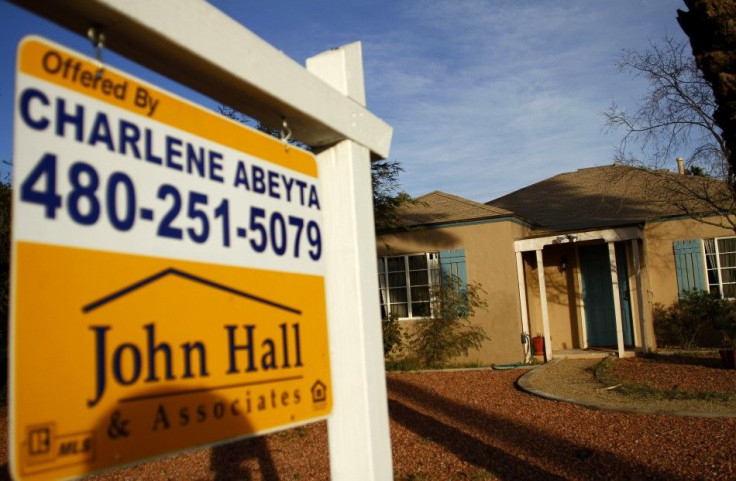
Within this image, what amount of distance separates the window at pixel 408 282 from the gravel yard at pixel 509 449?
536cm

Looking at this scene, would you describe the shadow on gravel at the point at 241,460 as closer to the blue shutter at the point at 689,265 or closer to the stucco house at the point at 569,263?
the stucco house at the point at 569,263

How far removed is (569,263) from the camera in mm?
13984

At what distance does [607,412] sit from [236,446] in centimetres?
454

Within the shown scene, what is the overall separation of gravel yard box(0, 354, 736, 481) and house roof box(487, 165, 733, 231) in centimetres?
623

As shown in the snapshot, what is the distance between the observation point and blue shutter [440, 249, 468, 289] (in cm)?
1321

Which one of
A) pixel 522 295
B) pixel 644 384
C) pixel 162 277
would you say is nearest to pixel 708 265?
pixel 522 295

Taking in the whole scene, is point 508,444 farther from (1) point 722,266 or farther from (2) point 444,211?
(1) point 722,266

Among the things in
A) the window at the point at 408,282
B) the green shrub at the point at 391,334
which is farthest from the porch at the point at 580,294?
the green shrub at the point at 391,334

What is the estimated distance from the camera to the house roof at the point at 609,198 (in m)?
12.5

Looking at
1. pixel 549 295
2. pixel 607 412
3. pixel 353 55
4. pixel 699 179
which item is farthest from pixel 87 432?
pixel 699 179

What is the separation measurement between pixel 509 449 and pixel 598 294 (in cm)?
866

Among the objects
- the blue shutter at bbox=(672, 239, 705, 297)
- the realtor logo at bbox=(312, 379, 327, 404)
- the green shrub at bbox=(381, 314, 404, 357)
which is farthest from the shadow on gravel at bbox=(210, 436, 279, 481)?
the blue shutter at bbox=(672, 239, 705, 297)

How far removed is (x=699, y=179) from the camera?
1399 cm

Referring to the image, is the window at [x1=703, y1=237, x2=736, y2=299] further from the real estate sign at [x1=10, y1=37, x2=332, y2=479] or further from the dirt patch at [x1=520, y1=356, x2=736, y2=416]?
the real estate sign at [x1=10, y1=37, x2=332, y2=479]
